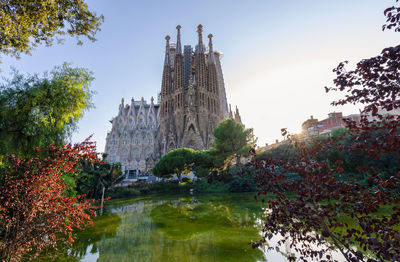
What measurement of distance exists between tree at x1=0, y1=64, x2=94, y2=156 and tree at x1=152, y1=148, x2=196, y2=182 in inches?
821

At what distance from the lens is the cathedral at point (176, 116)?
44.6m

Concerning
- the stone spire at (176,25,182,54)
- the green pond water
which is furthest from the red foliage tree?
the stone spire at (176,25,182,54)

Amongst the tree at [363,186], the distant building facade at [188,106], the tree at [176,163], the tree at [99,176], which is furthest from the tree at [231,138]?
the tree at [363,186]

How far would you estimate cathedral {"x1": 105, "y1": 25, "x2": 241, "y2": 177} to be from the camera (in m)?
44.6

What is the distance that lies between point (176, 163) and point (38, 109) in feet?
71.8

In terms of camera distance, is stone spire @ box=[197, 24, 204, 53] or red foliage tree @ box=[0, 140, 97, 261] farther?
stone spire @ box=[197, 24, 204, 53]

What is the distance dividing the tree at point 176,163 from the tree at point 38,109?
68.4ft

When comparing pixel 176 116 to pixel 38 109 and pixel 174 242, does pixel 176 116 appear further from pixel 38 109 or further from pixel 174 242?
pixel 174 242

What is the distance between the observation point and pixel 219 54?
207ft

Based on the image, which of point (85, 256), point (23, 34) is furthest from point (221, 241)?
point (23, 34)

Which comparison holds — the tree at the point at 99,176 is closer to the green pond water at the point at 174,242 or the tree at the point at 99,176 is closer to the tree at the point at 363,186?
the green pond water at the point at 174,242

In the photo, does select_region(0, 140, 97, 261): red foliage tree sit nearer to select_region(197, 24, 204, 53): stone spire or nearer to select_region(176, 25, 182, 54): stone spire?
select_region(197, 24, 204, 53): stone spire

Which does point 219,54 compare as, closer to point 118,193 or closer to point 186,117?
point 186,117

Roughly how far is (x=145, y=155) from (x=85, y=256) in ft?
165
